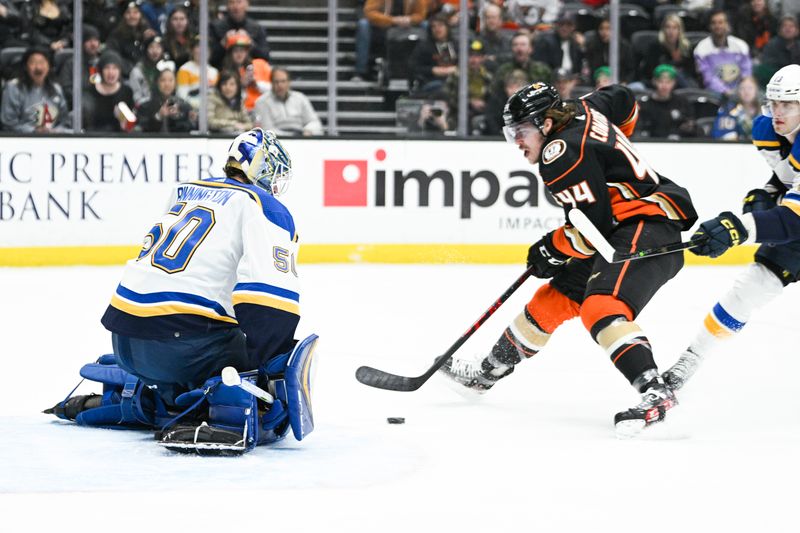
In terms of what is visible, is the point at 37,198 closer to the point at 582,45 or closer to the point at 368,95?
the point at 368,95

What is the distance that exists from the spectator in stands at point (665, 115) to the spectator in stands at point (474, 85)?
1.04 m

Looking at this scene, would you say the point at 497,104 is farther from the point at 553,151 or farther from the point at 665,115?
the point at 553,151

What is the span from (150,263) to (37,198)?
4505 millimetres

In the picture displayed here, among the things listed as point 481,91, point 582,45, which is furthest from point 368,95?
point 582,45

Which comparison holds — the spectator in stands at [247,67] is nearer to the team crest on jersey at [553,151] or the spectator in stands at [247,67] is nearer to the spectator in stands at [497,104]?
the spectator in stands at [497,104]

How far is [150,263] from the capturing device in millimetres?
3305

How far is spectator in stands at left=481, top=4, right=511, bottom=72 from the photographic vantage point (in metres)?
8.35

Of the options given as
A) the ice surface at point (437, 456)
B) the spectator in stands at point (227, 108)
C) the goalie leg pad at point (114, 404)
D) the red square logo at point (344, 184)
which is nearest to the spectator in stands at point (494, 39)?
the red square logo at point (344, 184)

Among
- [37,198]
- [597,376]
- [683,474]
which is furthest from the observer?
[37,198]

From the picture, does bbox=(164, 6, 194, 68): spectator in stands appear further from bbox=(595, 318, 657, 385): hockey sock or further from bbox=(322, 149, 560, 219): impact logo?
bbox=(595, 318, 657, 385): hockey sock

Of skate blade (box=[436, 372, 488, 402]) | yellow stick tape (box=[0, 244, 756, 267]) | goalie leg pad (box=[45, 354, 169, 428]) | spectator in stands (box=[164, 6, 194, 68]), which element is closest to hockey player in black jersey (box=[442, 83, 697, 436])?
skate blade (box=[436, 372, 488, 402])

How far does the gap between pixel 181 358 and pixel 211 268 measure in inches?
9.8

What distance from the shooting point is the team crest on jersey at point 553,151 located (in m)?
3.72

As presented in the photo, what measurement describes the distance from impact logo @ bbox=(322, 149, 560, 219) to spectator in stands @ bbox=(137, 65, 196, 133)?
2.90ft
